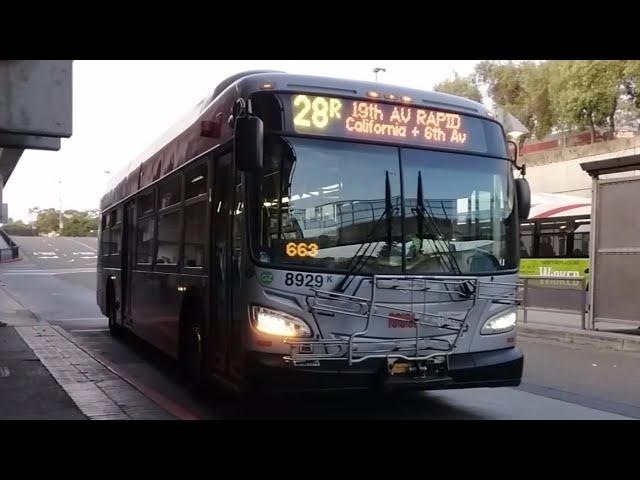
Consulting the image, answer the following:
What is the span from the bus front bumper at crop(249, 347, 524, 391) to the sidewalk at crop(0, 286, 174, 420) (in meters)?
1.78

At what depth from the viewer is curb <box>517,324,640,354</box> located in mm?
12523

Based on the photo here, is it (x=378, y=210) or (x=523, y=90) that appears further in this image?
(x=523, y=90)

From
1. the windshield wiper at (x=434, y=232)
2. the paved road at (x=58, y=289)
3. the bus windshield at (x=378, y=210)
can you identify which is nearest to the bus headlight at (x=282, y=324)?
the bus windshield at (x=378, y=210)

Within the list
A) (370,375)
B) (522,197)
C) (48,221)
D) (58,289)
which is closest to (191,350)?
(370,375)

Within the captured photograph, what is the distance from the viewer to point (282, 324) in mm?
5957

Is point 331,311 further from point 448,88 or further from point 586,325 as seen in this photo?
point 448,88

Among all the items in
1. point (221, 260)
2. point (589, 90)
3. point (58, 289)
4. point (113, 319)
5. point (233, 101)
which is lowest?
point (58, 289)

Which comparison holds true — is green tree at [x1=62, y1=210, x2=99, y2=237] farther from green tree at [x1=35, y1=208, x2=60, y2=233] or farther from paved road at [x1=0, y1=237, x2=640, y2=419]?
paved road at [x1=0, y1=237, x2=640, y2=419]

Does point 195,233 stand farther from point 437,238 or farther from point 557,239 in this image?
point 557,239

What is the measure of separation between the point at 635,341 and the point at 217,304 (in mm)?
8437

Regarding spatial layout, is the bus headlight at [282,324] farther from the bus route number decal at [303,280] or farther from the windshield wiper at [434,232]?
the windshield wiper at [434,232]

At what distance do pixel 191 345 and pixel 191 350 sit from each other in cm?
5
